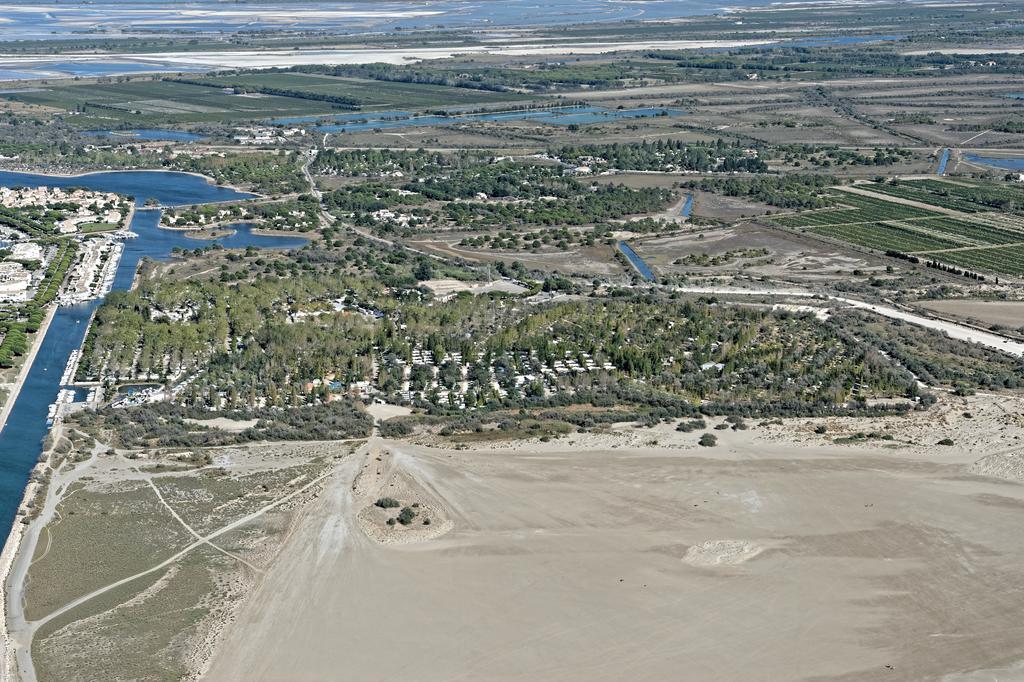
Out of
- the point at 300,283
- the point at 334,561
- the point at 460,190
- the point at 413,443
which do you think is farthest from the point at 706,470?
the point at 460,190

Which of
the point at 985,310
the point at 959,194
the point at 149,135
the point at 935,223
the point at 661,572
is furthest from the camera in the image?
the point at 149,135

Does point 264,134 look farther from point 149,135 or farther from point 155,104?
point 155,104

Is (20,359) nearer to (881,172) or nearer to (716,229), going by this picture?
(716,229)

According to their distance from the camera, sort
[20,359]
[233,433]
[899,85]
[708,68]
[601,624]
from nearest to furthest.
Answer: [601,624] < [233,433] < [20,359] < [899,85] < [708,68]

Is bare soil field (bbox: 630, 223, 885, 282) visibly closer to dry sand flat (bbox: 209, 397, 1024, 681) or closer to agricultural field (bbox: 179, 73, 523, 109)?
dry sand flat (bbox: 209, 397, 1024, 681)

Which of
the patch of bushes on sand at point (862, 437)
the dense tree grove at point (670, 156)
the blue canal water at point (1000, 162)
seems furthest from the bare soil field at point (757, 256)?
the blue canal water at point (1000, 162)

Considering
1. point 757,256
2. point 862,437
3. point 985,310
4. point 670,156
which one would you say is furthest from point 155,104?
point 862,437

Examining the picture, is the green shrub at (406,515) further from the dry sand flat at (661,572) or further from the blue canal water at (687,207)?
the blue canal water at (687,207)
